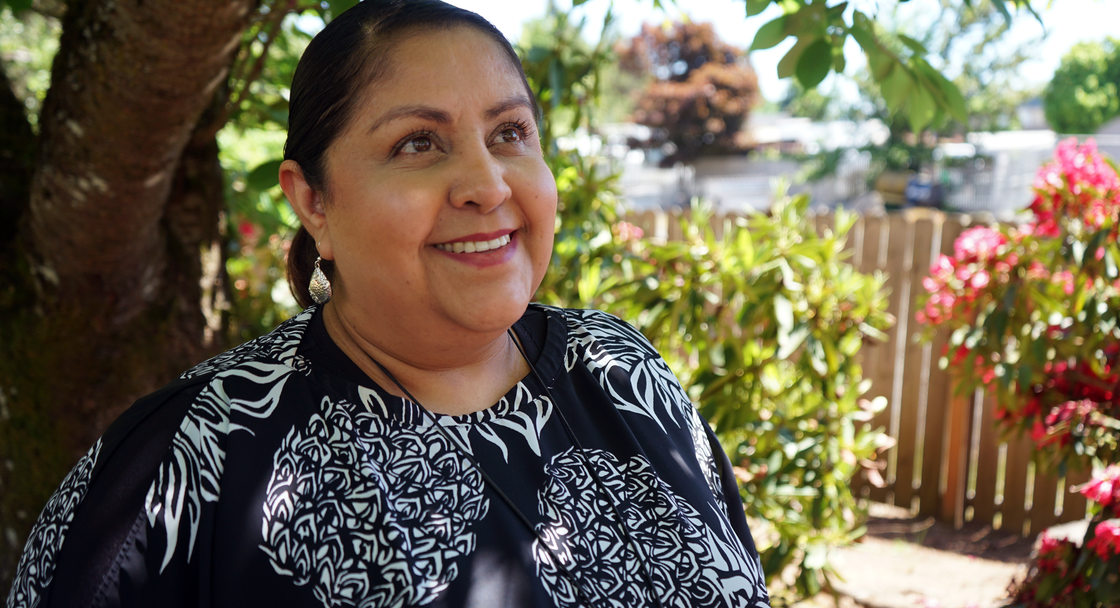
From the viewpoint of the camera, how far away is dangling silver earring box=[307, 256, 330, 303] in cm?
160

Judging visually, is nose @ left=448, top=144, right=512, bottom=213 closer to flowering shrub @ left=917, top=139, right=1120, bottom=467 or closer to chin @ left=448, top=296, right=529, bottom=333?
chin @ left=448, top=296, right=529, bottom=333

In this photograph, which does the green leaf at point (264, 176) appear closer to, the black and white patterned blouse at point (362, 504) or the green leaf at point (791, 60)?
the black and white patterned blouse at point (362, 504)

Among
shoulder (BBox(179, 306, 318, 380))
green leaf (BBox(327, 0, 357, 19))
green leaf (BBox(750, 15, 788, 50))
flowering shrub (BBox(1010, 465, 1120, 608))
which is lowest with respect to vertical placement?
flowering shrub (BBox(1010, 465, 1120, 608))

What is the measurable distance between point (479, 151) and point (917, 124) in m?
1.46

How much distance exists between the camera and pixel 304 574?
1221mm

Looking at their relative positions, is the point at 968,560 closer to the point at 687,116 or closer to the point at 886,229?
the point at 886,229

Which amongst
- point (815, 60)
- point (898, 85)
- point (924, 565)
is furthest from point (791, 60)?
point (924, 565)

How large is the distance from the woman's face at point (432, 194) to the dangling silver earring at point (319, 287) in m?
0.14

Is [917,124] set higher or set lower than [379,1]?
lower

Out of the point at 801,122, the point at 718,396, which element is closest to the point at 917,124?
the point at 718,396

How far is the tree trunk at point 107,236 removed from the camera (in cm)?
193

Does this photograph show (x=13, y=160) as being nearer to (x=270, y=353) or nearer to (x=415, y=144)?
(x=270, y=353)

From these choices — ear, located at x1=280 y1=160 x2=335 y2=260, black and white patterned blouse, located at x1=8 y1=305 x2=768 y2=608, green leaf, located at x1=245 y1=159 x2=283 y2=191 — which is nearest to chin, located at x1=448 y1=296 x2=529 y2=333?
black and white patterned blouse, located at x1=8 y1=305 x2=768 y2=608

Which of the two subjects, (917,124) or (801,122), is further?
(801,122)
